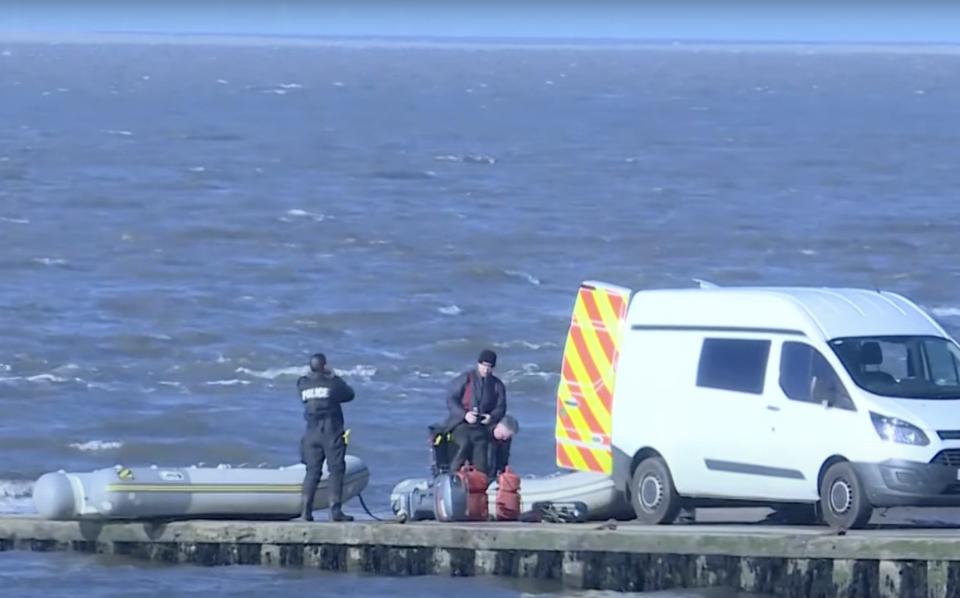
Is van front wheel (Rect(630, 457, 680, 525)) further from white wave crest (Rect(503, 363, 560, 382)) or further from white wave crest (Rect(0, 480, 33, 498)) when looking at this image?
white wave crest (Rect(503, 363, 560, 382))

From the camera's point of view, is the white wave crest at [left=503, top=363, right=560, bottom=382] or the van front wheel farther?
the white wave crest at [left=503, top=363, right=560, bottom=382]

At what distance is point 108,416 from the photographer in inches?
1391

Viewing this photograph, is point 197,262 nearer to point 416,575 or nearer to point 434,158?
point 416,575

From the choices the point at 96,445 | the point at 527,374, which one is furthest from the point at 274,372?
the point at 96,445

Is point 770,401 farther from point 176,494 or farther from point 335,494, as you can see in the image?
point 176,494

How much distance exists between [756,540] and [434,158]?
73.4 m

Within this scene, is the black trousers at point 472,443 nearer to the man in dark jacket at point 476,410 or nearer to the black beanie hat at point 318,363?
the man in dark jacket at point 476,410

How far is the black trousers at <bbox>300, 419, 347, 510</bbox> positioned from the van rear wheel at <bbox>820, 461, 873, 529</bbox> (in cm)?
445

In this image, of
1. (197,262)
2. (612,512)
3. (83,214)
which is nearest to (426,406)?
(612,512)

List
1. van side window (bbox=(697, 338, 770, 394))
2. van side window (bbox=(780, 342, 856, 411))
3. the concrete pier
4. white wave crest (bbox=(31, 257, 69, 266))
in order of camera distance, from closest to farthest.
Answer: the concrete pier → van side window (bbox=(780, 342, 856, 411)) → van side window (bbox=(697, 338, 770, 394)) → white wave crest (bbox=(31, 257, 69, 266))

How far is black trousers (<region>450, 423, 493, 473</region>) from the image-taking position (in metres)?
22.3

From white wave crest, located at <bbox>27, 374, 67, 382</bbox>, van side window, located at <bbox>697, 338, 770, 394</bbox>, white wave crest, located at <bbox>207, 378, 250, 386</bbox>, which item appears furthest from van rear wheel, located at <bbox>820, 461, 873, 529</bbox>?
white wave crest, located at <bbox>27, 374, 67, 382</bbox>

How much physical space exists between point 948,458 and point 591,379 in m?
3.71

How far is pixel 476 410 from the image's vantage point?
22.3 m
